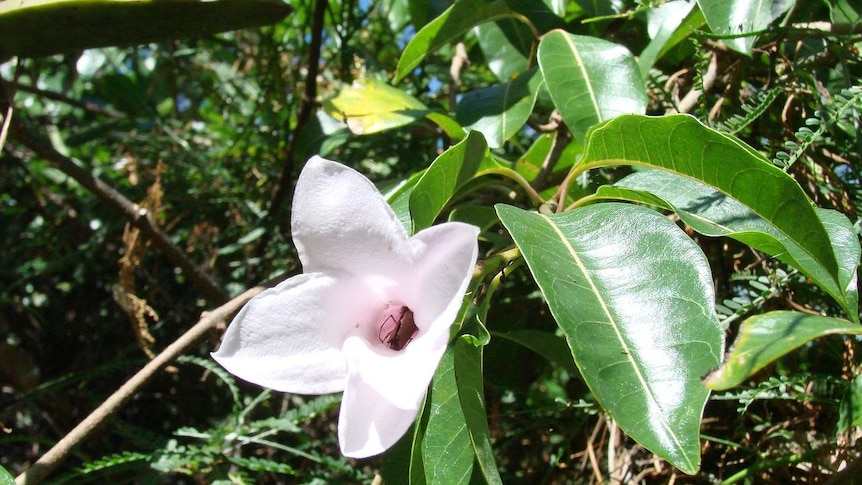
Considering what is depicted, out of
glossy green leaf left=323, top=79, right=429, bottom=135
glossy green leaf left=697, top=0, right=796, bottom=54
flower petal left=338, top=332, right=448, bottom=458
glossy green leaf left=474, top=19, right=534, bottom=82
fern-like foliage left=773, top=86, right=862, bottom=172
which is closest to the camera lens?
flower petal left=338, top=332, right=448, bottom=458

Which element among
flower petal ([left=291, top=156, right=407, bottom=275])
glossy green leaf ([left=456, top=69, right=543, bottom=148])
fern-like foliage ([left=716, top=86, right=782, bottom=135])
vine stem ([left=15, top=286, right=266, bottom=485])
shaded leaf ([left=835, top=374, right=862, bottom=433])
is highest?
flower petal ([left=291, top=156, right=407, bottom=275])

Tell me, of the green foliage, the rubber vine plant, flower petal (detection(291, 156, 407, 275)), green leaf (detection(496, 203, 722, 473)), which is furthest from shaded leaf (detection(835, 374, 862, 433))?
flower petal (detection(291, 156, 407, 275))

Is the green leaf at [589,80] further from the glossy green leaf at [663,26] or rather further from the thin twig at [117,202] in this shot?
the thin twig at [117,202]

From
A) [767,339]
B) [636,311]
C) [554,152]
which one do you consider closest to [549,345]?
[554,152]

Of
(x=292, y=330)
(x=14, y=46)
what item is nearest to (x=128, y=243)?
(x=14, y=46)

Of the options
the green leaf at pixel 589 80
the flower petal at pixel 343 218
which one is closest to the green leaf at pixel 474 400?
the flower petal at pixel 343 218

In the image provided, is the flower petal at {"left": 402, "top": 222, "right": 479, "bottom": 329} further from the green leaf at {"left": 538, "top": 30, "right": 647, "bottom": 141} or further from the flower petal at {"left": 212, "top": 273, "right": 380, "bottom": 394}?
the green leaf at {"left": 538, "top": 30, "right": 647, "bottom": 141}

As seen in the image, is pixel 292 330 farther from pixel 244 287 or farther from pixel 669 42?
pixel 244 287

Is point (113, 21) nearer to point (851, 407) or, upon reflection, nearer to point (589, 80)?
point (589, 80)
